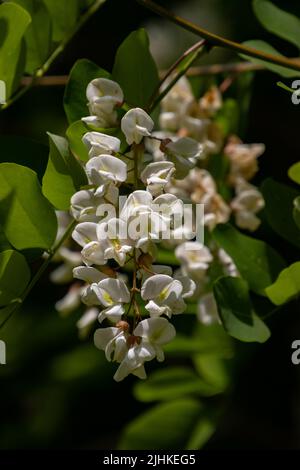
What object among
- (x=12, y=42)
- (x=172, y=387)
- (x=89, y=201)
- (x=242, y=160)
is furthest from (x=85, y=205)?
(x=172, y=387)

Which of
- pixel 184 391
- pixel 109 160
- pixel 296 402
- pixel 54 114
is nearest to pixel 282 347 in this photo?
pixel 296 402

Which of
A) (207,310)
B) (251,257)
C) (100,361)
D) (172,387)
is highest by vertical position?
(251,257)

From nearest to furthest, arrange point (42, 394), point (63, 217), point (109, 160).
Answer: point (109, 160) → point (63, 217) → point (42, 394)

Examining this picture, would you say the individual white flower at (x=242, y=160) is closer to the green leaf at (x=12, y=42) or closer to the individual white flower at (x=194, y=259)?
the individual white flower at (x=194, y=259)

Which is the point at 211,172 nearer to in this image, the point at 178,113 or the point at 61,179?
the point at 178,113

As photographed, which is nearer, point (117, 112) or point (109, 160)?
point (109, 160)

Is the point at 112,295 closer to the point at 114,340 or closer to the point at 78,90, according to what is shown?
the point at 114,340

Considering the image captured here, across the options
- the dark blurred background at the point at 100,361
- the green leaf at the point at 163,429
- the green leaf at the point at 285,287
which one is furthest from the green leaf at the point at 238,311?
the dark blurred background at the point at 100,361
